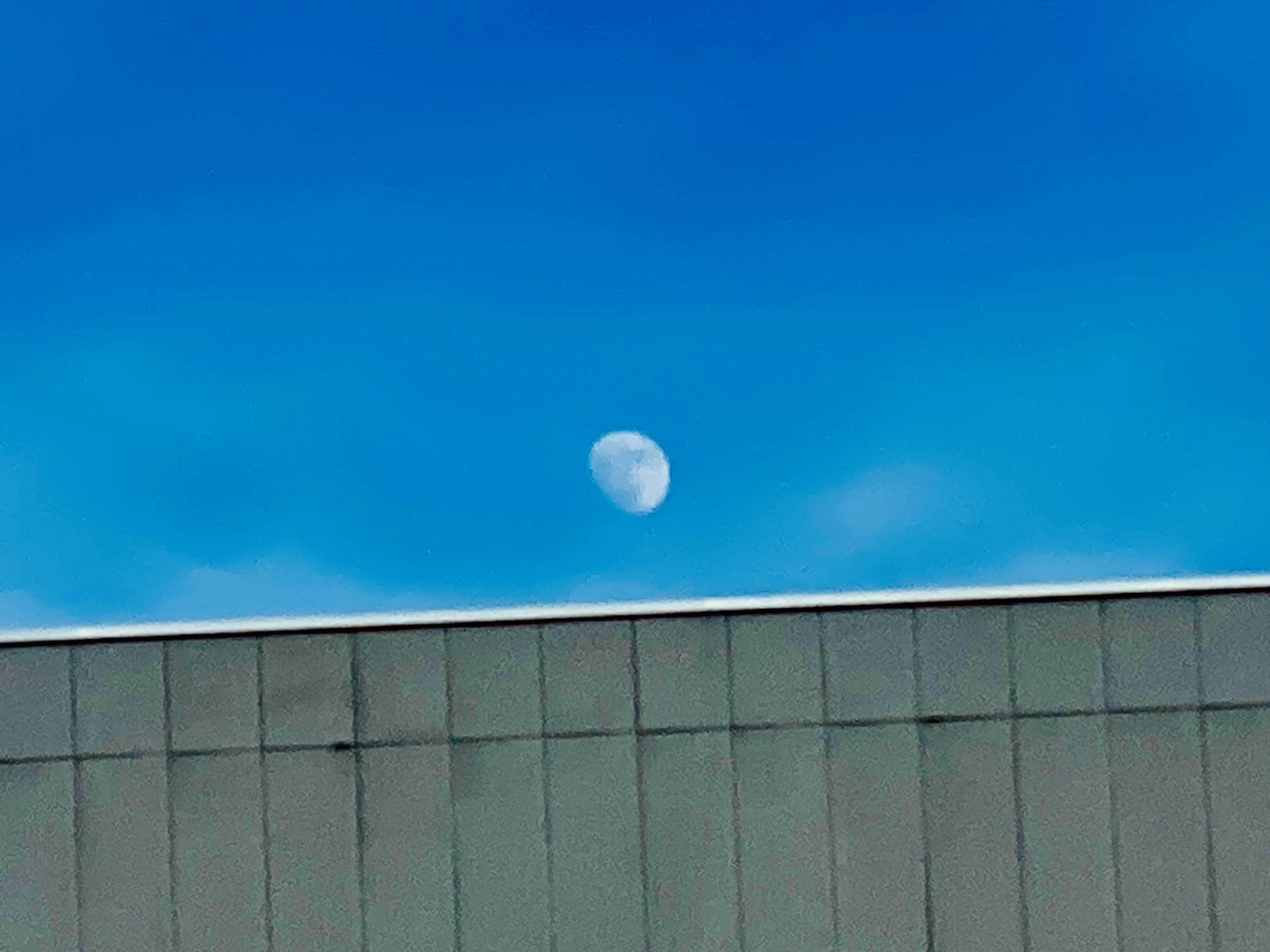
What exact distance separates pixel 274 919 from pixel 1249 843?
20.7 ft

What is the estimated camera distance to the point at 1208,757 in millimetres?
9633

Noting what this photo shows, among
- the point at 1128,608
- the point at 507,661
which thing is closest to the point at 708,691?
the point at 507,661

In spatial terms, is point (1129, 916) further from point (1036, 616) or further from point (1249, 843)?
point (1036, 616)

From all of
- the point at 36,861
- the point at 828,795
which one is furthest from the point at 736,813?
the point at 36,861

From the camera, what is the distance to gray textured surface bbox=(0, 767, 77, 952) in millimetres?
9234

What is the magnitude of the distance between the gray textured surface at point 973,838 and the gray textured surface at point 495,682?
8.47 feet

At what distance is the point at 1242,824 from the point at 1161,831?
558 mm

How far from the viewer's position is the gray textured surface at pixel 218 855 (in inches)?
365

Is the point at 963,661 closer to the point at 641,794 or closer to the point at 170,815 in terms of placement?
the point at 641,794

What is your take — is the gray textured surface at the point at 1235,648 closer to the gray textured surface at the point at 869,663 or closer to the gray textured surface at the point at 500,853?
the gray textured surface at the point at 869,663

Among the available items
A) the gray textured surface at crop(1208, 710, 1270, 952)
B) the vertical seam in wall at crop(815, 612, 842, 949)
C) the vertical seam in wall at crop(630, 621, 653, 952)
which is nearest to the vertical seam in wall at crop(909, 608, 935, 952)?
the vertical seam in wall at crop(815, 612, 842, 949)

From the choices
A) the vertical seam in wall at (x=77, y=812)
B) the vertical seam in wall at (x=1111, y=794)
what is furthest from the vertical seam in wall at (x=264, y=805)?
the vertical seam in wall at (x=1111, y=794)

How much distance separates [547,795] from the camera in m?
9.38

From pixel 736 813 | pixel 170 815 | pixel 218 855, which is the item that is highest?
pixel 170 815
